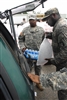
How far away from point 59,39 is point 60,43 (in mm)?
60

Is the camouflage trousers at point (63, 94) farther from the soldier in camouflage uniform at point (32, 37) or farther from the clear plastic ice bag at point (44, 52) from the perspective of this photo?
the soldier in camouflage uniform at point (32, 37)

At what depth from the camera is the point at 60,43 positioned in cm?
262

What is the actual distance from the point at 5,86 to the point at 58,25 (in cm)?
169

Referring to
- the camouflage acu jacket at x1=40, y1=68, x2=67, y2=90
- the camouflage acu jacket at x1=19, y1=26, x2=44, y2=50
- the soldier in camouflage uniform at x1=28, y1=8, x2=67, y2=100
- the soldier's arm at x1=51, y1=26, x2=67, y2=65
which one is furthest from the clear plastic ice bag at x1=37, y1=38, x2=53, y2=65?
the camouflage acu jacket at x1=40, y1=68, x2=67, y2=90

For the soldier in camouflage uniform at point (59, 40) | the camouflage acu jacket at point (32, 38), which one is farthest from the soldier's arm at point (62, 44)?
the camouflage acu jacket at point (32, 38)

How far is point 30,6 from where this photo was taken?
1.67 meters

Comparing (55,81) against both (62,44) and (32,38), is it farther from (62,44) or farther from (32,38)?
(32,38)

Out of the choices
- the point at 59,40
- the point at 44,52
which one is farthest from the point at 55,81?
the point at 44,52

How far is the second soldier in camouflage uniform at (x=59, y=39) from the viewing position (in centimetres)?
257

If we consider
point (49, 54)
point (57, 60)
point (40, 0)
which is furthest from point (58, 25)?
point (40, 0)

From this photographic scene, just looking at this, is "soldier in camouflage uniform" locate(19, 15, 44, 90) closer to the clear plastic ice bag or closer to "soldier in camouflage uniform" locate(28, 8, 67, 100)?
the clear plastic ice bag

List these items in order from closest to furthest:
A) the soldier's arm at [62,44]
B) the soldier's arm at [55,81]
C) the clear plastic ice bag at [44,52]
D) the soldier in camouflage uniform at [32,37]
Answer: the soldier's arm at [55,81] → the soldier's arm at [62,44] → the clear plastic ice bag at [44,52] → the soldier in camouflage uniform at [32,37]

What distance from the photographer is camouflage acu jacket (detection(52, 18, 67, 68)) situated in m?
2.55

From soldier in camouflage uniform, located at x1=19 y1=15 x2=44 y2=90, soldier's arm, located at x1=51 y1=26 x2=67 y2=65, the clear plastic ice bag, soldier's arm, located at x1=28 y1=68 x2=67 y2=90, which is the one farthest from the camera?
soldier in camouflage uniform, located at x1=19 y1=15 x2=44 y2=90
